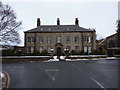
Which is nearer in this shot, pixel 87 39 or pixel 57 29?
pixel 87 39

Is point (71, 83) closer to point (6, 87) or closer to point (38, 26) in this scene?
point (6, 87)

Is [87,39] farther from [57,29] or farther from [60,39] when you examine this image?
[57,29]

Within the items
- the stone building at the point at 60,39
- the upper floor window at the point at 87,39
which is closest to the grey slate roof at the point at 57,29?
the stone building at the point at 60,39

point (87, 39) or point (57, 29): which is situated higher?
point (57, 29)

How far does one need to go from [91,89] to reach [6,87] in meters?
5.80

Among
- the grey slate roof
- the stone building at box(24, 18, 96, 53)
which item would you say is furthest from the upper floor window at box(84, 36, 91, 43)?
the grey slate roof

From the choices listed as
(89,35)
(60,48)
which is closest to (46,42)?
(60,48)

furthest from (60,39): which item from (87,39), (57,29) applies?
(87,39)

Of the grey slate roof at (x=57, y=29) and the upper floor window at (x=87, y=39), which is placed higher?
the grey slate roof at (x=57, y=29)

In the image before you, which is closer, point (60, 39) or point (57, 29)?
point (60, 39)

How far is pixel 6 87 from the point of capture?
43.6ft

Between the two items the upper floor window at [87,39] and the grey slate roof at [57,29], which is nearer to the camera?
the upper floor window at [87,39]

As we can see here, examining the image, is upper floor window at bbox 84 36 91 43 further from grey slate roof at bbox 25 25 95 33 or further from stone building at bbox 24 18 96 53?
grey slate roof at bbox 25 25 95 33

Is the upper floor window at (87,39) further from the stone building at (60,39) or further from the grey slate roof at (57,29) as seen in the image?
the grey slate roof at (57,29)
